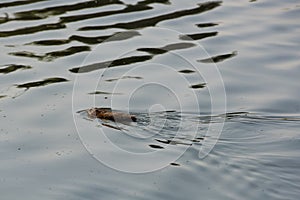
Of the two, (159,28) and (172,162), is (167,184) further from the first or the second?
(159,28)

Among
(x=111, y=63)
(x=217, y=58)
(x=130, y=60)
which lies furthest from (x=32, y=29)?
(x=217, y=58)

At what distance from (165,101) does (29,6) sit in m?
3.66

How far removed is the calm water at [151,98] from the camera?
18.9ft

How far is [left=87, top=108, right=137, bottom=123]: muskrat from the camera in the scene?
679 centimetres

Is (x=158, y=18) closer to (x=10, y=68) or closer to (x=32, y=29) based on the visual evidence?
(x=32, y=29)

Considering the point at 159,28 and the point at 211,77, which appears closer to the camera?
the point at 211,77

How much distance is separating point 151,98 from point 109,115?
629 mm

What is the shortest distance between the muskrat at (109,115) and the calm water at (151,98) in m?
0.08

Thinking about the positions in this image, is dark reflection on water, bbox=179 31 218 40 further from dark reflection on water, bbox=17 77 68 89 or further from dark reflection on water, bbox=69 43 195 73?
dark reflection on water, bbox=17 77 68 89

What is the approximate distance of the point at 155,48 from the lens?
8648 mm

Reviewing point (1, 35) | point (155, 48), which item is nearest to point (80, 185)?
point (155, 48)

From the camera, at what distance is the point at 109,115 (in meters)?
6.87

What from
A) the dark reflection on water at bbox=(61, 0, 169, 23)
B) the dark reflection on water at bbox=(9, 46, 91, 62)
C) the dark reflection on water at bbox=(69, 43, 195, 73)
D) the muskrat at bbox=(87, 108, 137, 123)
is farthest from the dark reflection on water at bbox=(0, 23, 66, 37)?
the muskrat at bbox=(87, 108, 137, 123)

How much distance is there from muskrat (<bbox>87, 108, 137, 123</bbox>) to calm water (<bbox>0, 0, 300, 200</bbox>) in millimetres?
83
